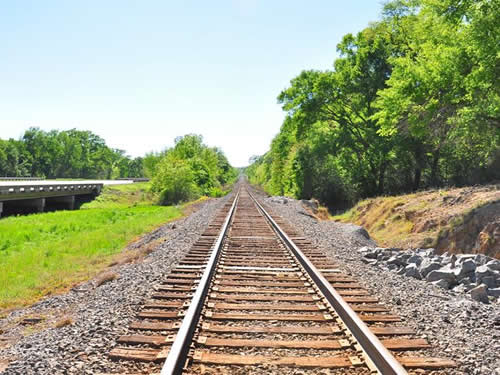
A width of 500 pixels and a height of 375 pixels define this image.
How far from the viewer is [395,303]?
19.5 feet

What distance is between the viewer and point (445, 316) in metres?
5.28

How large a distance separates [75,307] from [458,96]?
42.3ft

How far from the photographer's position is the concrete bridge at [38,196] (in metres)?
30.4

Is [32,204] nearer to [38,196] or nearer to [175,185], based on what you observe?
[38,196]

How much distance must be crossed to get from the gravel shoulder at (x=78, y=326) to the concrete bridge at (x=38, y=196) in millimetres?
26487

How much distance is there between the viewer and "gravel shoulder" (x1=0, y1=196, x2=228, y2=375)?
3865 mm

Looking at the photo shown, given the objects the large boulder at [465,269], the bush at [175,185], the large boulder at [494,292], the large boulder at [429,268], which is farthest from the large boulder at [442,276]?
the bush at [175,185]

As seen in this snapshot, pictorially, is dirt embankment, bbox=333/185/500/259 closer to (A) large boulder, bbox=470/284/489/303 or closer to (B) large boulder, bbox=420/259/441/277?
(B) large boulder, bbox=420/259/441/277

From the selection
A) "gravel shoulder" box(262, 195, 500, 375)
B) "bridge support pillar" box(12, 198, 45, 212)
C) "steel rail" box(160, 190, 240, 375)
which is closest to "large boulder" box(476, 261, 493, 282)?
"gravel shoulder" box(262, 195, 500, 375)

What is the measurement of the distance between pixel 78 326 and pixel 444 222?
11509mm

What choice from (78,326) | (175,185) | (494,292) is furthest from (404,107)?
(175,185)

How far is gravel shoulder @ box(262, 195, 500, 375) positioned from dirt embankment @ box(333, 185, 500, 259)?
4.12 metres

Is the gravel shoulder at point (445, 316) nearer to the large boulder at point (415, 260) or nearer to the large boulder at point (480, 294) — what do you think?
the large boulder at point (480, 294)

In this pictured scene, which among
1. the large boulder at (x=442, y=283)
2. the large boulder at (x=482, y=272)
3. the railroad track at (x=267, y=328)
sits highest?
the large boulder at (x=482, y=272)
